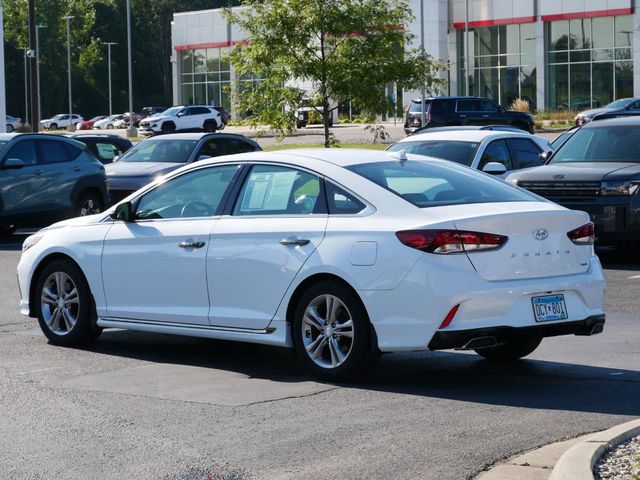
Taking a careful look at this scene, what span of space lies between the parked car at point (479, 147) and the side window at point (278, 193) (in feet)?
27.9

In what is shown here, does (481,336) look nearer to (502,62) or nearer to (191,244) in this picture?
(191,244)

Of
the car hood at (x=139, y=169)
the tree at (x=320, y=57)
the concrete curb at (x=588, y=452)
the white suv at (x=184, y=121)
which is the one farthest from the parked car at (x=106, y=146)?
the white suv at (x=184, y=121)

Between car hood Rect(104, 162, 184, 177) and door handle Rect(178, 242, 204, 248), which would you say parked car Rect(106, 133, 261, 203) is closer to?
car hood Rect(104, 162, 184, 177)

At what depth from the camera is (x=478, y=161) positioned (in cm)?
1789

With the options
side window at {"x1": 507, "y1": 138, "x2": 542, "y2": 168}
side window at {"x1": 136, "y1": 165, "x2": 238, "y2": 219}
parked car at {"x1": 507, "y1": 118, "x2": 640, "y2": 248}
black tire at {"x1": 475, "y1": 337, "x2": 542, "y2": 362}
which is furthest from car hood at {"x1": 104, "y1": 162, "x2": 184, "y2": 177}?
black tire at {"x1": 475, "y1": 337, "x2": 542, "y2": 362}

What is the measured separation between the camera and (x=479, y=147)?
18125 millimetres

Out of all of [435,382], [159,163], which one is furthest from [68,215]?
[435,382]

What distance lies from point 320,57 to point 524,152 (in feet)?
40.8

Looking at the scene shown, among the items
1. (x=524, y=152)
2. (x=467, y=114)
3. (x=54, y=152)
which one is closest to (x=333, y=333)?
(x=524, y=152)

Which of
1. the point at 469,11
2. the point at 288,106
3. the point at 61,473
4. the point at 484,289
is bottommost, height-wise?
the point at 61,473

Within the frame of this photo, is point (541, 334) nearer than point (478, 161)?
Yes

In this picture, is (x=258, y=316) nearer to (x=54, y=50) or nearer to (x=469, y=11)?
(x=469, y=11)

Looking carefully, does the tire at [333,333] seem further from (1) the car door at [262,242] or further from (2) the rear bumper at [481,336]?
(2) the rear bumper at [481,336]

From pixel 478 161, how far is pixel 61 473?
1222 centimetres
